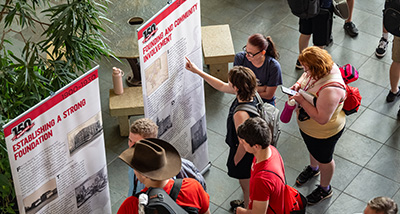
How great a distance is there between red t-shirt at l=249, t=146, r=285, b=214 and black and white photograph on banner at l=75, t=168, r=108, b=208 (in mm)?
1330

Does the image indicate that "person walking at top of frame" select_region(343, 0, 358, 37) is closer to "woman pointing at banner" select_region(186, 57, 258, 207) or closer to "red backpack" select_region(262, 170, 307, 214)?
"woman pointing at banner" select_region(186, 57, 258, 207)

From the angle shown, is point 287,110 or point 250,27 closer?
point 287,110

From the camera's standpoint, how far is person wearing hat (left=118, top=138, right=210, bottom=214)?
12.1 feet

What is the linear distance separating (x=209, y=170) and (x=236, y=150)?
1.15 metres

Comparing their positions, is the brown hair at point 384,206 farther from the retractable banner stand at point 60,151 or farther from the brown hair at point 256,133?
the retractable banner stand at point 60,151

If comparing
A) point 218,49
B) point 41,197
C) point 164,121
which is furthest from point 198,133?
point 41,197

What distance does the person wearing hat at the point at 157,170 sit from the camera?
370 centimetres

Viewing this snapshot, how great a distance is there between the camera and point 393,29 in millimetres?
6047

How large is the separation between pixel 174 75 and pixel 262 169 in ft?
4.44

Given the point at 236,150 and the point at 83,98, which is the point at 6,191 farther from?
the point at 236,150

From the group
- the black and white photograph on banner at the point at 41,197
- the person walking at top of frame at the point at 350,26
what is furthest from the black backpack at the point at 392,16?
the black and white photograph on banner at the point at 41,197

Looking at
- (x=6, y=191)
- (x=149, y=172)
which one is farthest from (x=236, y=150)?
(x=6, y=191)

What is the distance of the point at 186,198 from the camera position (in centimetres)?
381

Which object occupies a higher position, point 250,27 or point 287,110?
point 287,110
